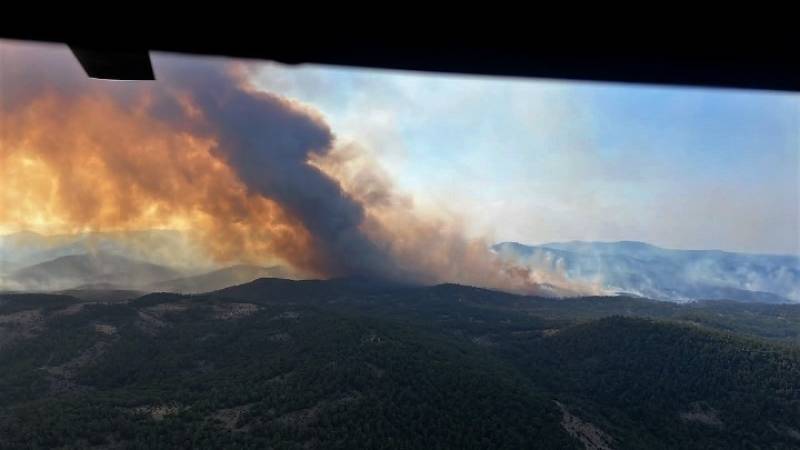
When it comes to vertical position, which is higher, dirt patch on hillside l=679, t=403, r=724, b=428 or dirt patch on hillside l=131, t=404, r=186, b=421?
dirt patch on hillside l=131, t=404, r=186, b=421

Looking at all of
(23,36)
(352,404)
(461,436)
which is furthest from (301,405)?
(23,36)

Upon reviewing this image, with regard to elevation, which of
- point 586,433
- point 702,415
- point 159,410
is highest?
point 159,410

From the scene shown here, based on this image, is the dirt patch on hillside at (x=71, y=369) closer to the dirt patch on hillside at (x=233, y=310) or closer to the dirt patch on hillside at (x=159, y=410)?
the dirt patch on hillside at (x=159, y=410)

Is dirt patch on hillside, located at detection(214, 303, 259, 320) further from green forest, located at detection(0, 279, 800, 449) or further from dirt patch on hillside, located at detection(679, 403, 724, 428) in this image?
dirt patch on hillside, located at detection(679, 403, 724, 428)

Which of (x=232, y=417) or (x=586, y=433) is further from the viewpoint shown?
(x=232, y=417)

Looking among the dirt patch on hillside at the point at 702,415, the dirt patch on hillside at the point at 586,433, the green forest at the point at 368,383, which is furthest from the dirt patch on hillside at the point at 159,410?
the dirt patch on hillside at the point at 702,415

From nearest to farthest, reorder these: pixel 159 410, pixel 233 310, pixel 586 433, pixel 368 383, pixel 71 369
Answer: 1. pixel 586 433
2. pixel 159 410
3. pixel 368 383
4. pixel 71 369
5. pixel 233 310

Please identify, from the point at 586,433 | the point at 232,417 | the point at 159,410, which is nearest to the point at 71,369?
the point at 159,410

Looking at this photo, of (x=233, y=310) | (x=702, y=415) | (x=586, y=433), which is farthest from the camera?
(x=233, y=310)

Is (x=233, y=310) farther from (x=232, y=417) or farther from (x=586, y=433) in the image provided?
(x=586, y=433)

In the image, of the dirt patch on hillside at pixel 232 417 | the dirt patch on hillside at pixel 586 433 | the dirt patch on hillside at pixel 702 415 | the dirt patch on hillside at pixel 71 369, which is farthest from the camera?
the dirt patch on hillside at pixel 71 369

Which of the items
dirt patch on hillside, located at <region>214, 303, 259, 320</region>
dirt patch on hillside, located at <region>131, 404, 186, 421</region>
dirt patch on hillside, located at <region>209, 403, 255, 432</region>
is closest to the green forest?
dirt patch on hillside, located at <region>209, 403, 255, 432</region>
